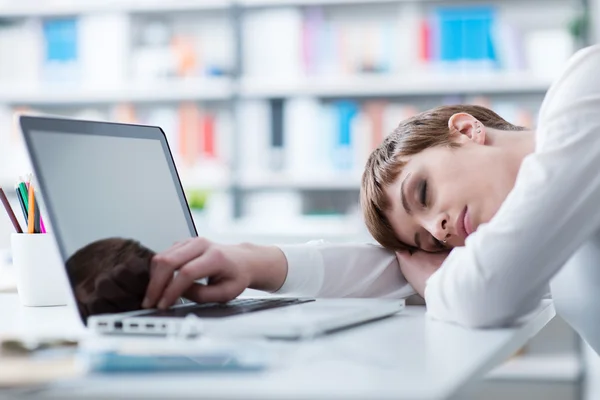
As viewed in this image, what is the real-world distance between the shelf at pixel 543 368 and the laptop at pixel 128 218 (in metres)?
2.12

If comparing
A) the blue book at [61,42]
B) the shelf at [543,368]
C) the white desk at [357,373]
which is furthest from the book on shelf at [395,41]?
the white desk at [357,373]

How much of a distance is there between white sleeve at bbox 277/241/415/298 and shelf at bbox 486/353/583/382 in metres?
1.92

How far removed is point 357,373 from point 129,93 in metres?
3.37

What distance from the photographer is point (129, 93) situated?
12.5ft

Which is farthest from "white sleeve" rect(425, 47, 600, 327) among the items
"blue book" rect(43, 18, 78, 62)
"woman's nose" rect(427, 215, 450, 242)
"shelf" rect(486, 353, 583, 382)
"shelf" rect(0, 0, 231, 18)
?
"blue book" rect(43, 18, 78, 62)

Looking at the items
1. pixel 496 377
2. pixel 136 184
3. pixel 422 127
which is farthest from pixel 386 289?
pixel 496 377

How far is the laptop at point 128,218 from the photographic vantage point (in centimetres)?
79

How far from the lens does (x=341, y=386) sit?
546 millimetres

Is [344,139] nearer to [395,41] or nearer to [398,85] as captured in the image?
[398,85]

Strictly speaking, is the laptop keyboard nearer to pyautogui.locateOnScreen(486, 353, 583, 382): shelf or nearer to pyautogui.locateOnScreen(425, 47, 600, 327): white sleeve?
pyautogui.locateOnScreen(425, 47, 600, 327): white sleeve

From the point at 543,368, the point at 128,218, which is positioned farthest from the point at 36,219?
the point at 543,368

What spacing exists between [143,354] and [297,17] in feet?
10.4

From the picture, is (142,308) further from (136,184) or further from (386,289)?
(386,289)

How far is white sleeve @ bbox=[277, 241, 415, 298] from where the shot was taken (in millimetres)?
1174
